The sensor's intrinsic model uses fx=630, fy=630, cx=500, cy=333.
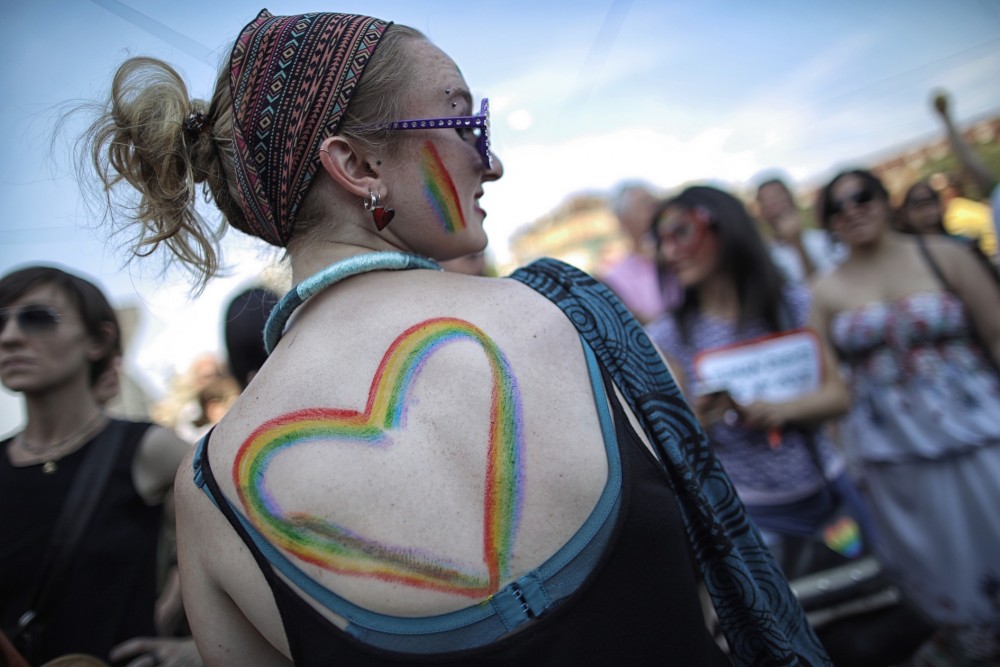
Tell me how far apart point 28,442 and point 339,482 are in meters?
1.71

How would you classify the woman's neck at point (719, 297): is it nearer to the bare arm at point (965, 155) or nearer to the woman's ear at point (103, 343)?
the woman's ear at point (103, 343)

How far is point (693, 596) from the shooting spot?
988 millimetres

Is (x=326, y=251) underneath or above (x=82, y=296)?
above

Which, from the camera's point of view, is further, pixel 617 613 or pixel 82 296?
pixel 82 296

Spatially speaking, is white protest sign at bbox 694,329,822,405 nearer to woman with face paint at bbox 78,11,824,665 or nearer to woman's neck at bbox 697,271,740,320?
woman's neck at bbox 697,271,740,320

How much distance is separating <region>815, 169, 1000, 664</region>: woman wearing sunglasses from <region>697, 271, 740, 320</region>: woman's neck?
48 centimetres

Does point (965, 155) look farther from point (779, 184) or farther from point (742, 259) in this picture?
point (742, 259)

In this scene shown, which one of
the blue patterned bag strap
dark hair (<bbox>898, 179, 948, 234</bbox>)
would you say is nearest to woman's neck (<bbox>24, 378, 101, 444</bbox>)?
the blue patterned bag strap

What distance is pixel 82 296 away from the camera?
207 cm

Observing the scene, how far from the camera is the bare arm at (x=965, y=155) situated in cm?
404

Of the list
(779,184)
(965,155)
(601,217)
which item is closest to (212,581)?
(779,184)

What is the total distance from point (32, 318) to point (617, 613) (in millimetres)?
1974

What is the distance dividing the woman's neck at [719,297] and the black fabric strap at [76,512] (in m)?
2.32

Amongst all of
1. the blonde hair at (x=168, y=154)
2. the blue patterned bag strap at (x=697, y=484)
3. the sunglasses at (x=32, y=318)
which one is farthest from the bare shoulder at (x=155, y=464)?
the blue patterned bag strap at (x=697, y=484)
